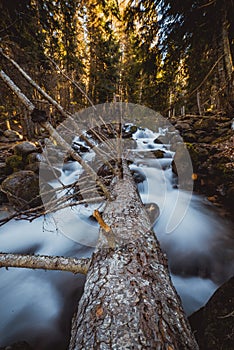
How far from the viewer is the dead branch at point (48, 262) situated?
59.8 inches

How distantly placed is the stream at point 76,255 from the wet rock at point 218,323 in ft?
1.97

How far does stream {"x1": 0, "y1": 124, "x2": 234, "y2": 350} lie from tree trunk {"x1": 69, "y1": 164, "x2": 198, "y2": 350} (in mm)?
1796

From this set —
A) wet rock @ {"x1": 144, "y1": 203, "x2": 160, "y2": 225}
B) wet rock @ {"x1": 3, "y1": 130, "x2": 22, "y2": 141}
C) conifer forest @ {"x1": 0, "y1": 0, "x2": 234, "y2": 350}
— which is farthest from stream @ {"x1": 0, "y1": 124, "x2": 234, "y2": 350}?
wet rock @ {"x1": 3, "y1": 130, "x2": 22, "y2": 141}

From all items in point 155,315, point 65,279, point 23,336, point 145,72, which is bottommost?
point 23,336

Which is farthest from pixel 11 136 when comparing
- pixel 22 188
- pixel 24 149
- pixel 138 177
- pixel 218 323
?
pixel 218 323

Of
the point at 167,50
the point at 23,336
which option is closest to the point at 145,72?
the point at 167,50

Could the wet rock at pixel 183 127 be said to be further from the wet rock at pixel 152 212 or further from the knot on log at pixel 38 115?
the knot on log at pixel 38 115

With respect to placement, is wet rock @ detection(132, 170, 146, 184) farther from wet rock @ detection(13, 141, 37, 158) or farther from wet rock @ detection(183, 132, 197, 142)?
wet rock @ detection(183, 132, 197, 142)

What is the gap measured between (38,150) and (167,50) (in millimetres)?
7247

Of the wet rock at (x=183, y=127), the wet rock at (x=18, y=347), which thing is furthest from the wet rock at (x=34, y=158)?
the wet rock at (x=183, y=127)

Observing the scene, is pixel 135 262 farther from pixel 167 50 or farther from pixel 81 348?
pixel 167 50

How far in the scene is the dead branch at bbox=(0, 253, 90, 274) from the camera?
4.99ft

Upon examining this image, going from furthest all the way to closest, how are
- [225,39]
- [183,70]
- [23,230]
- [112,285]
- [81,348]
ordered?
1. [183,70]
2. [225,39]
3. [23,230]
4. [112,285]
5. [81,348]

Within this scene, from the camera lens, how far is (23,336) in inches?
84.7
